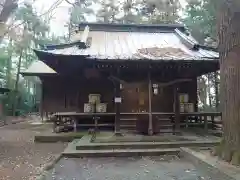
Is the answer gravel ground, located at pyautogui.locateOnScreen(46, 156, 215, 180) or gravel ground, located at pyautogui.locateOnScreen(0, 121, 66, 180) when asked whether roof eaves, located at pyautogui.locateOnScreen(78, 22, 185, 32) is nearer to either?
gravel ground, located at pyautogui.locateOnScreen(0, 121, 66, 180)

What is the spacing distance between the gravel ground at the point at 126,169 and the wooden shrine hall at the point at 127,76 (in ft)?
10.1

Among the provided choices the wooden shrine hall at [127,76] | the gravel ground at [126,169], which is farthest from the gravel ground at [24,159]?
the wooden shrine hall at [127,76]

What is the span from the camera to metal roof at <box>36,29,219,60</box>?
10088mm

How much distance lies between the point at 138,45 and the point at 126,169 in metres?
7.63

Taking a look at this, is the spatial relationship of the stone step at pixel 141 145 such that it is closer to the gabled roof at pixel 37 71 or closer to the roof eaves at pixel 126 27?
the gabled roof at pixel 37 71

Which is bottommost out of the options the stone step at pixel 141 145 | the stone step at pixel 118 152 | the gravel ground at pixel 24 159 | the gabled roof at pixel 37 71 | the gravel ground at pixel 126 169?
the gravel ground at pixel 126 169

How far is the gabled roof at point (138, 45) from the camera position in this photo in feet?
33.0

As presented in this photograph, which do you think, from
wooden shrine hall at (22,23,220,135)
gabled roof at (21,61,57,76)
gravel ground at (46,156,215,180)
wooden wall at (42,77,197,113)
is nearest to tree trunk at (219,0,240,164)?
gravel ground at (46,156,215,180)

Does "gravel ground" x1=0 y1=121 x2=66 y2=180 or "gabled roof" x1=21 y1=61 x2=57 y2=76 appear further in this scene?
"gabled roof" x1=21 y1=61 x2=57 y2=76

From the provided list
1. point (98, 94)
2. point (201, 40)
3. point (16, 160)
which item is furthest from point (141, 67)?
point (201, 40)

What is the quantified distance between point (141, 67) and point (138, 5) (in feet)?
53.9

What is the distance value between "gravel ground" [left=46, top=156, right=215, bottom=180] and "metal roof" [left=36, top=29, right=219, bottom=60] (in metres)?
3.98

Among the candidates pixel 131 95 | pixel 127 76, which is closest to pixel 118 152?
pixel 127 76

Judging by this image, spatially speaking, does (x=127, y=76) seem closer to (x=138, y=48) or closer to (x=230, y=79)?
(x=138, y=48)
